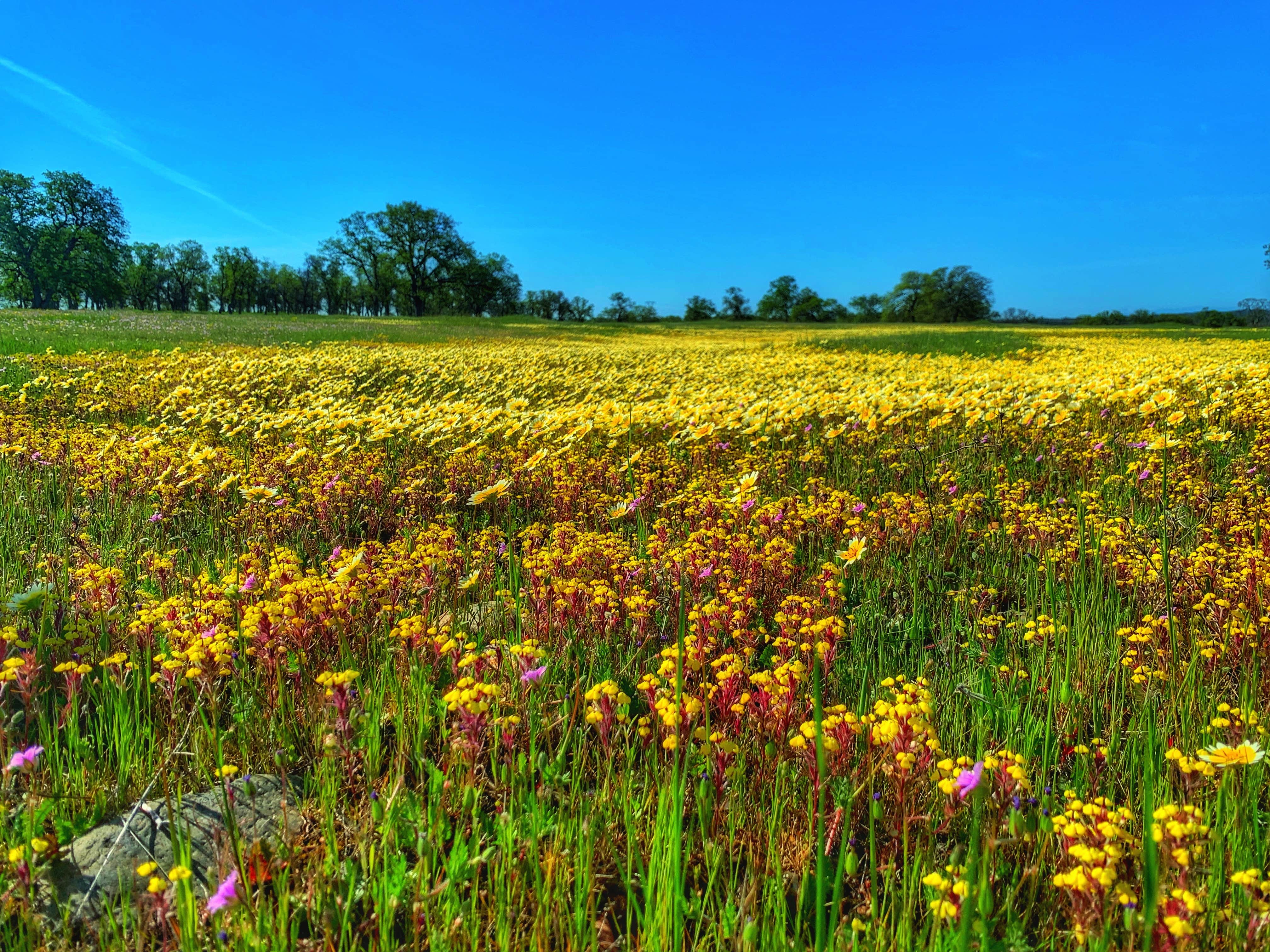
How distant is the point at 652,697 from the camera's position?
1.92 m

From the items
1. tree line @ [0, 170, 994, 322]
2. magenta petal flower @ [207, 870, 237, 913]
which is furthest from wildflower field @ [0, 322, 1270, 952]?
tree line @ [0, 170, 994, 322]

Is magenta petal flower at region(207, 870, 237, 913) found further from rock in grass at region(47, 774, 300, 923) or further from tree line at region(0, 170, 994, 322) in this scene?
tree line at region(0, 170, 994, 322)

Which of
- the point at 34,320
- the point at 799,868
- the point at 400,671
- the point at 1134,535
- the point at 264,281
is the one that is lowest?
the point at 799,868

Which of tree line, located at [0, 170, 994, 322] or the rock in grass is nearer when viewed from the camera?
the rock in grass

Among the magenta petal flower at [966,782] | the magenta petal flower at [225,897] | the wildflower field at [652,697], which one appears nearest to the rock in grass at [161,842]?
the wildflower field at [652,697]

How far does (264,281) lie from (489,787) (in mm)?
117695

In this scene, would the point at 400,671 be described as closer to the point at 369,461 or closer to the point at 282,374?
the point at 369,461

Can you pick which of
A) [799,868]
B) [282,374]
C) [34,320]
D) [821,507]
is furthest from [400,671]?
[34,320]

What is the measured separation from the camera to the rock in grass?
1490 millimetres

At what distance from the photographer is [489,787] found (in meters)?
1.91

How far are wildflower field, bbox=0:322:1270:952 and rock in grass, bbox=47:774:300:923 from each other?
0.13ft

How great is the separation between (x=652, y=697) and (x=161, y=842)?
1.25 metres

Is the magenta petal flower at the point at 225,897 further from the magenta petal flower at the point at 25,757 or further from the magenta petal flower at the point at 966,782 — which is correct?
the magenta petal flower at the point at 966,782

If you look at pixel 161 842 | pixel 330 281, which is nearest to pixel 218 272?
pixel 330 281
